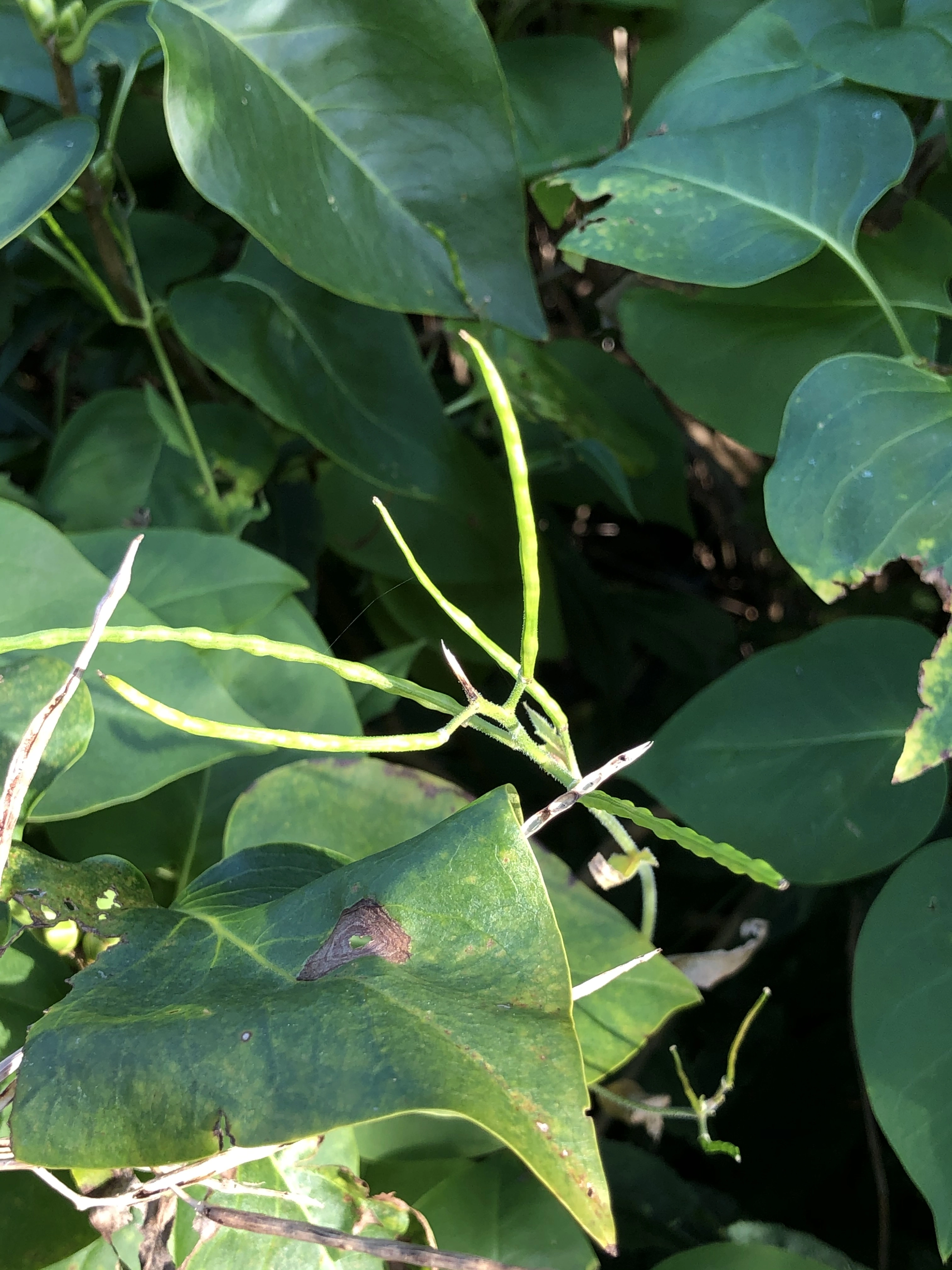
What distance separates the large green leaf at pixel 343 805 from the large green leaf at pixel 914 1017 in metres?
0.20

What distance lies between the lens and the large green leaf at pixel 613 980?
0.36 metres

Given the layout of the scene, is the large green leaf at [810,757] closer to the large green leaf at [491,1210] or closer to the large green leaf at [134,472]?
the large green leaf at [491,1210]

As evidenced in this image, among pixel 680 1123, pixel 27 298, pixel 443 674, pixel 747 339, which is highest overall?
pixel 27 298

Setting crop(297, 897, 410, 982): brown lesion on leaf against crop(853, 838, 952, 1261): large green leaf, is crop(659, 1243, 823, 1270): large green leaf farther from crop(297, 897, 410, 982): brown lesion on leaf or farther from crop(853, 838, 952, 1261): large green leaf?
crop(297, 897, 410, 982): brown lesion on leaf

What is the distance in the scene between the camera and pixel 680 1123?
24.6 inches

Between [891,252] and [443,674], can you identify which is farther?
[443,674]

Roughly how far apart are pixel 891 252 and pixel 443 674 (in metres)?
0.42

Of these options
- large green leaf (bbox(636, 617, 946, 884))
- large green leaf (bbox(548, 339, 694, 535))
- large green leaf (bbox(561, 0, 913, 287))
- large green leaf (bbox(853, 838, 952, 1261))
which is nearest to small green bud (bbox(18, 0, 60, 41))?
large green leaf (bbox(561, 0, 913, 287))

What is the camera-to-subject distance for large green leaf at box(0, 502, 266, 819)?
36 centimetres

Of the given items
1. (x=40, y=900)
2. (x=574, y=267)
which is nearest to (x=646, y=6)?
(x=574, y=267)

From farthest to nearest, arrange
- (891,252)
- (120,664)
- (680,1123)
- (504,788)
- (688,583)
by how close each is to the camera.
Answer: (688,583) → (680,1123) → (891,252) → (120,664) → (504,788)

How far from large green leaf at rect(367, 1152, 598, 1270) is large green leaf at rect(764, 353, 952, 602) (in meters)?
0.32

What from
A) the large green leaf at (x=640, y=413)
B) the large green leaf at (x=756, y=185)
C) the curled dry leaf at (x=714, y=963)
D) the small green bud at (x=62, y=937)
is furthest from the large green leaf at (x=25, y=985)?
the large green leaf at (x=640, y=413)

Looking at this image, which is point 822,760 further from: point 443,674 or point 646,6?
point 646,6
